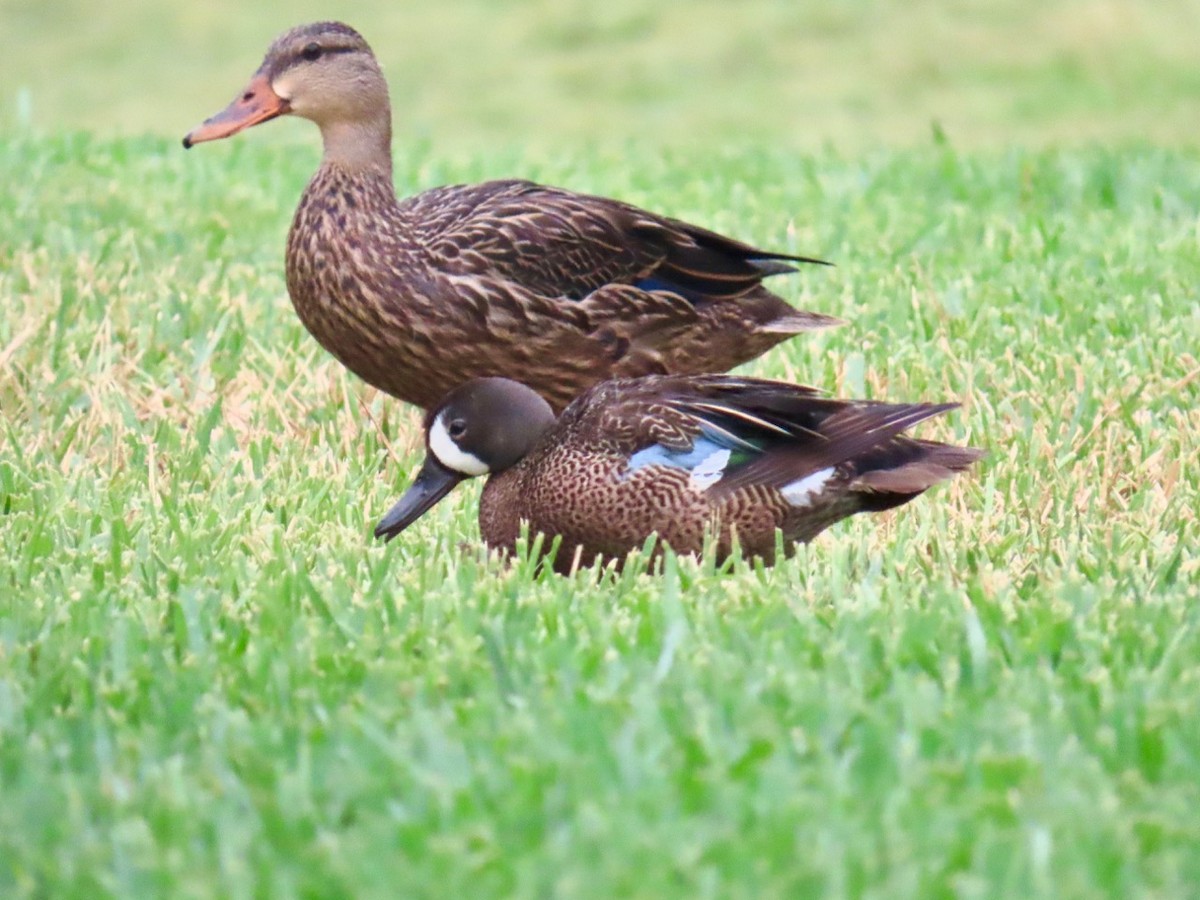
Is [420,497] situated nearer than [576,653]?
No

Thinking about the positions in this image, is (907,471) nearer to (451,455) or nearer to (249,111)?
(451,455)

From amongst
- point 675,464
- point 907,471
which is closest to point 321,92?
point 675,464

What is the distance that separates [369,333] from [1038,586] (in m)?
2.09

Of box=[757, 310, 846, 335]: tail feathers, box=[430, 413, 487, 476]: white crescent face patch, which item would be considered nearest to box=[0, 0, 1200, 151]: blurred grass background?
box=[757, 310, 846, 335]: tail feathers

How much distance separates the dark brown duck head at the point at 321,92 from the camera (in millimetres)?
6074

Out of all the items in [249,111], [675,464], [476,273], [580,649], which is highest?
[249,111]

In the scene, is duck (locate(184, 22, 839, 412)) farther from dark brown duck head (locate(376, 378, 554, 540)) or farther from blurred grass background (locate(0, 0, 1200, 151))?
blurred grass background (locate(0, 0, 1200, 151))

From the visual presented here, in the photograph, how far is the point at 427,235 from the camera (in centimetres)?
580

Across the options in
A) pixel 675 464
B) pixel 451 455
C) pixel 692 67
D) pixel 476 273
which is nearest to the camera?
pixel 675 464

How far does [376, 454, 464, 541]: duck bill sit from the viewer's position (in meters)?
4.83

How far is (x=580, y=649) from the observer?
12.6 ft

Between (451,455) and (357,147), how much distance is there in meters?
1.49

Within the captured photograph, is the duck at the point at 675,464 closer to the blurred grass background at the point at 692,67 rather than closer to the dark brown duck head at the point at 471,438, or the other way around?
the dark brown duck head at the point at 471,438

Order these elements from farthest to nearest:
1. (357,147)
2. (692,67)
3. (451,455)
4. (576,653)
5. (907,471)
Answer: (692,67) < (357,147) < (451,455) < (907,471) < (576,653)
